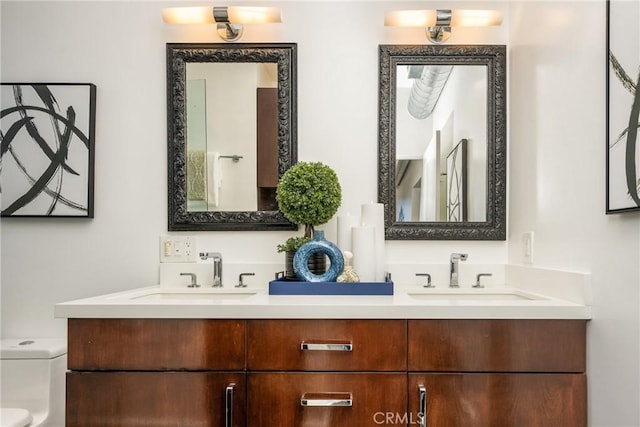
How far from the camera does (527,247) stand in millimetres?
1768

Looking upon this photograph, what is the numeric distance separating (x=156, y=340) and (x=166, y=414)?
0.22m

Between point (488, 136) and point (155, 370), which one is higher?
point (488, 136)

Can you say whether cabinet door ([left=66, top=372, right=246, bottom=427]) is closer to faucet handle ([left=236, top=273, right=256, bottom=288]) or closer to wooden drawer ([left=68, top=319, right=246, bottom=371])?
wooden drawer ([left=68, top=319, right=246, bottom=371])

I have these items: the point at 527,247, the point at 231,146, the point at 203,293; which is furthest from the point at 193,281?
the point at 527,247

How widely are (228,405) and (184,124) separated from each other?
44.9 inches

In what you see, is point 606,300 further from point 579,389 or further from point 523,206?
point 523,206

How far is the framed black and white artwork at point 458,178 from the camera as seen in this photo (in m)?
1.94

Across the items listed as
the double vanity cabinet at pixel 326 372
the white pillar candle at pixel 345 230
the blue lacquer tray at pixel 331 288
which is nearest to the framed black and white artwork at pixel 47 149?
the double vanity cabinet at pixel 326 372

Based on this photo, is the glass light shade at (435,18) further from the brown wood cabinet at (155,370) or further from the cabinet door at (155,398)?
the cabinet door at (155,398)

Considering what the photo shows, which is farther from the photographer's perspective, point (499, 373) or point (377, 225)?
point (377, 225)

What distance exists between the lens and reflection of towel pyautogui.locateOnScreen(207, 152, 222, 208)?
77.1 inches

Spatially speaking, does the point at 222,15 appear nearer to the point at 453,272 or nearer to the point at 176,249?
the point at 176,249

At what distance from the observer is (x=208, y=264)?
6.46ft

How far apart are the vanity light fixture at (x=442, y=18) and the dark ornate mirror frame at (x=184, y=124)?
0.43 metres
